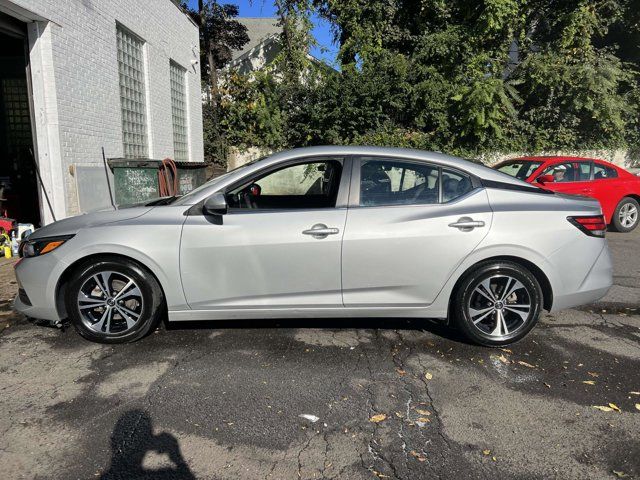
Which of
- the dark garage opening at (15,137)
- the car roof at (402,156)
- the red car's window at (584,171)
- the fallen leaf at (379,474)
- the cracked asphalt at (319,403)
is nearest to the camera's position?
the fallen leaf at (379,474)

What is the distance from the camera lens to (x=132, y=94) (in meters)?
10.5

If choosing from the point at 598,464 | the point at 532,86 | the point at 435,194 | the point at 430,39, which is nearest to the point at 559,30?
the point at 532,86

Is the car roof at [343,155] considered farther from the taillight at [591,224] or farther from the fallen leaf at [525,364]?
the fallen leaf at [525,364]

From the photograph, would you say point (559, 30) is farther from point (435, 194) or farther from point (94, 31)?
point (435, 194)

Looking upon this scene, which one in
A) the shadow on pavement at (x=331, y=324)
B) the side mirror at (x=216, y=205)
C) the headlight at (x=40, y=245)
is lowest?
the shadow on pavement at (x=331, y=324)

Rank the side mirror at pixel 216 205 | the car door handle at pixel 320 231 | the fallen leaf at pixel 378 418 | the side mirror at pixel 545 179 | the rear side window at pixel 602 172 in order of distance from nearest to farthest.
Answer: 1. the fallen leaf at pixel 378 418
2. the side mirror at pixel 216 205
3. the car door handle at pixel 320 231
4. the side mirror at pixel 545 179
5. the rear side window at pixel 602 172

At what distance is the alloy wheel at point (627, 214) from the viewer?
32.4ft

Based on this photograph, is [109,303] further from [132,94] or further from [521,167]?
[521,167]

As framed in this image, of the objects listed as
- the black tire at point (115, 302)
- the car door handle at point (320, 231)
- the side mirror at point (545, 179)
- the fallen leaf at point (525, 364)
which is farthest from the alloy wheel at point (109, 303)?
the side mirror at point (545, 179)

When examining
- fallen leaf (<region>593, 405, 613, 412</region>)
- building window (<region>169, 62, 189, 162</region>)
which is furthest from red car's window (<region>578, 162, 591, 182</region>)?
building window (<region>169, 62, 189, 162</region>)

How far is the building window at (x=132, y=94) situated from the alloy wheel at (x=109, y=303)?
22.0 ft

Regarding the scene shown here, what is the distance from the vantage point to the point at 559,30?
1698cm

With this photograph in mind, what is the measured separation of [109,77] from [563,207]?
8297 millimetres

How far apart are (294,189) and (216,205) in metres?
1.77
